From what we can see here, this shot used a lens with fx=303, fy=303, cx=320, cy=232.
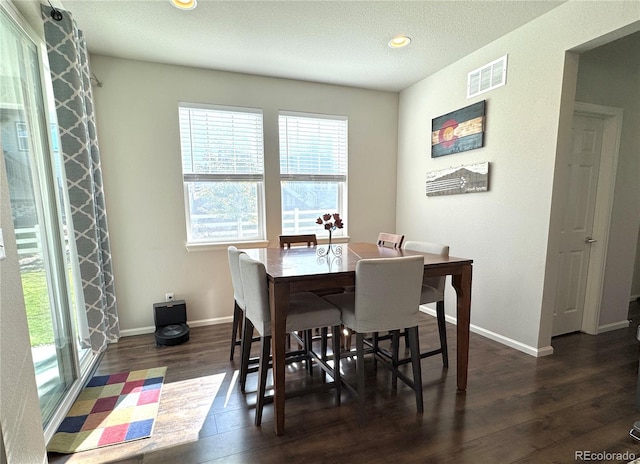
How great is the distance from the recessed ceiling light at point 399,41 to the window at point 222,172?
4.97 ft

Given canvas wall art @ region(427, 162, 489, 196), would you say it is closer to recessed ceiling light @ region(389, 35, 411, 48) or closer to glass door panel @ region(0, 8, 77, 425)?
recessed ceiling light @ region(389, 35, 411, 48)

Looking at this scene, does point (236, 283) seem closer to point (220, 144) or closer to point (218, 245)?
point (218, 245)

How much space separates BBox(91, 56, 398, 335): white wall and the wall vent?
1.51 m

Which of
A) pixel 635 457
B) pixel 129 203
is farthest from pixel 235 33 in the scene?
pixel 635 457

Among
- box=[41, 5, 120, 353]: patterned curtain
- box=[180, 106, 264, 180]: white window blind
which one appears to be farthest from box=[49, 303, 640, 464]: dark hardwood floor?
box=[180, 106, 264, 180]: white window blind

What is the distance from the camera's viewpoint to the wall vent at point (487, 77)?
8.89 ft

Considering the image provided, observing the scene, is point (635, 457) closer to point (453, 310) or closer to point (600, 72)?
point (453, 310)

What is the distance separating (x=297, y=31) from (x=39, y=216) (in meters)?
2.28

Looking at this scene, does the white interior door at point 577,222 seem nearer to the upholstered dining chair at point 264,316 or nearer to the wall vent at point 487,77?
the wall vent at point 487,77

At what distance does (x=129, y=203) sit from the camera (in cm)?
301

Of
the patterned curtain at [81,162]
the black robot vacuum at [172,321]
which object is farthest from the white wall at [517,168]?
→ the patterned curtain at [81,162]

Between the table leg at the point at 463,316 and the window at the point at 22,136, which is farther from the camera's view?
the table leg at the point at 463,316

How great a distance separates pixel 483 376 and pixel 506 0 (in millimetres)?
2755

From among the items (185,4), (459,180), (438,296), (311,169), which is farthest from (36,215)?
(459,180)
